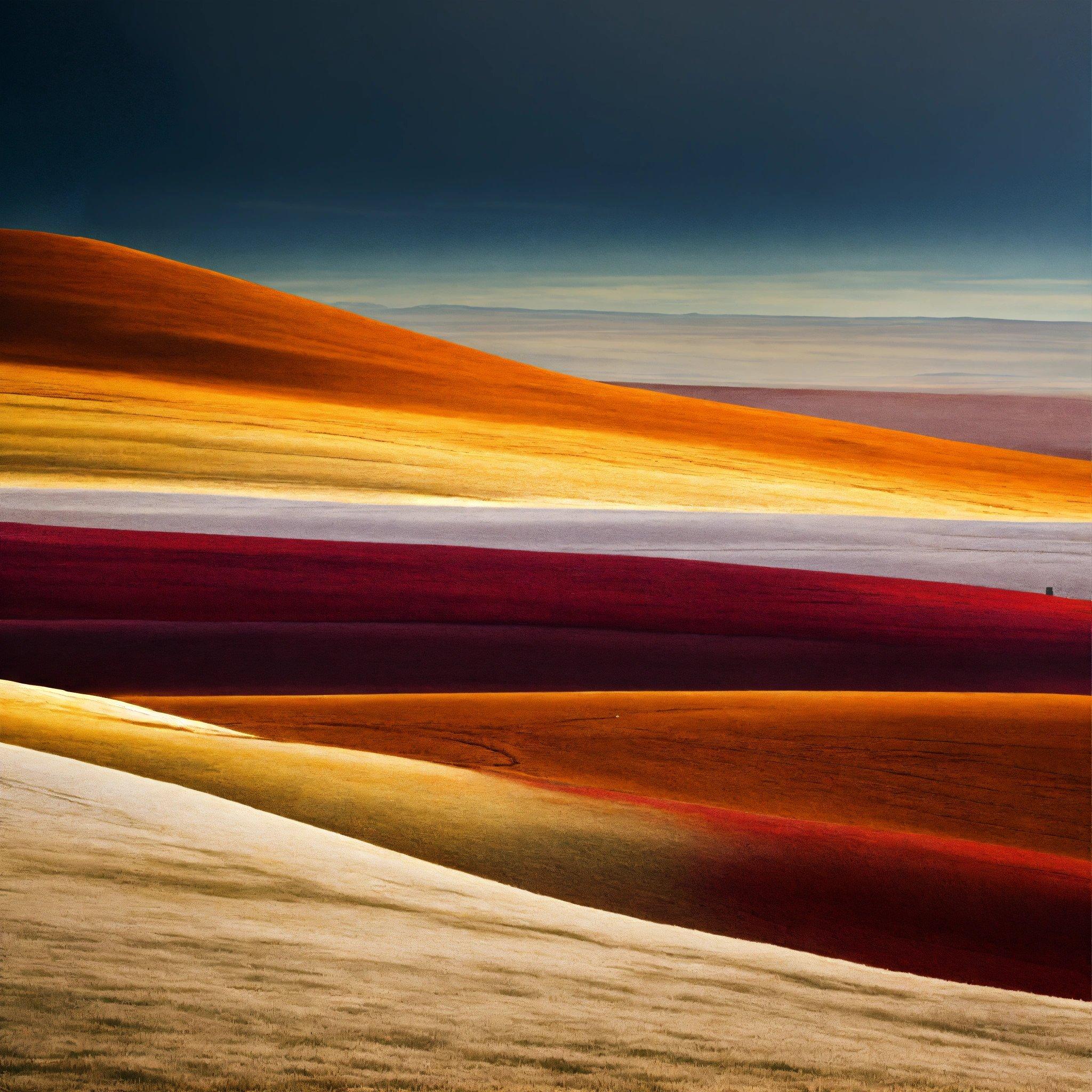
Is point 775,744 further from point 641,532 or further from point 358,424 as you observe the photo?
point 358,424

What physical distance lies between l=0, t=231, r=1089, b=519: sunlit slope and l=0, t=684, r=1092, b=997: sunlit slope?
659 centimetres

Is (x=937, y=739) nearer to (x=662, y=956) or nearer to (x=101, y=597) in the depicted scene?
(x=662, y=956)

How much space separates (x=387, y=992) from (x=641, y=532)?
687 cm

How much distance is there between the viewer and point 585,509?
9023mm

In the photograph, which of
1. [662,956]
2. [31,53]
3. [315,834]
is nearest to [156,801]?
[315,834]

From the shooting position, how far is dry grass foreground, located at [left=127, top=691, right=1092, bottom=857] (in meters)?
3.42

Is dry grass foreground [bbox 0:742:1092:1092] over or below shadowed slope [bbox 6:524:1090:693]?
below

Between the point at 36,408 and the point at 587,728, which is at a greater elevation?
the point at 36,408

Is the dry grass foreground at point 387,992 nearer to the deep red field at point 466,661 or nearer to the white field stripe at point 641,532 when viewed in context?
the deep red field at point 466,661

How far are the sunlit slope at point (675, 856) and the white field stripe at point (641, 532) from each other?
4.55 metres

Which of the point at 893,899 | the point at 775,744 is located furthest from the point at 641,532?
the point at 893,899

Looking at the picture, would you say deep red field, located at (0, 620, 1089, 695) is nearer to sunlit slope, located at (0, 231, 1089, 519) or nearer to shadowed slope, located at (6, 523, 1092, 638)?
shadowed slope, located at (6, 523, 1092, 638)

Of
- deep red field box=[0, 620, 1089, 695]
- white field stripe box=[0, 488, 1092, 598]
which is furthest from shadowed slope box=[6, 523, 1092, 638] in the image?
white field stripe box=[0, 488, 1092, 598]

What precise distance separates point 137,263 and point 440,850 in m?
15.1
